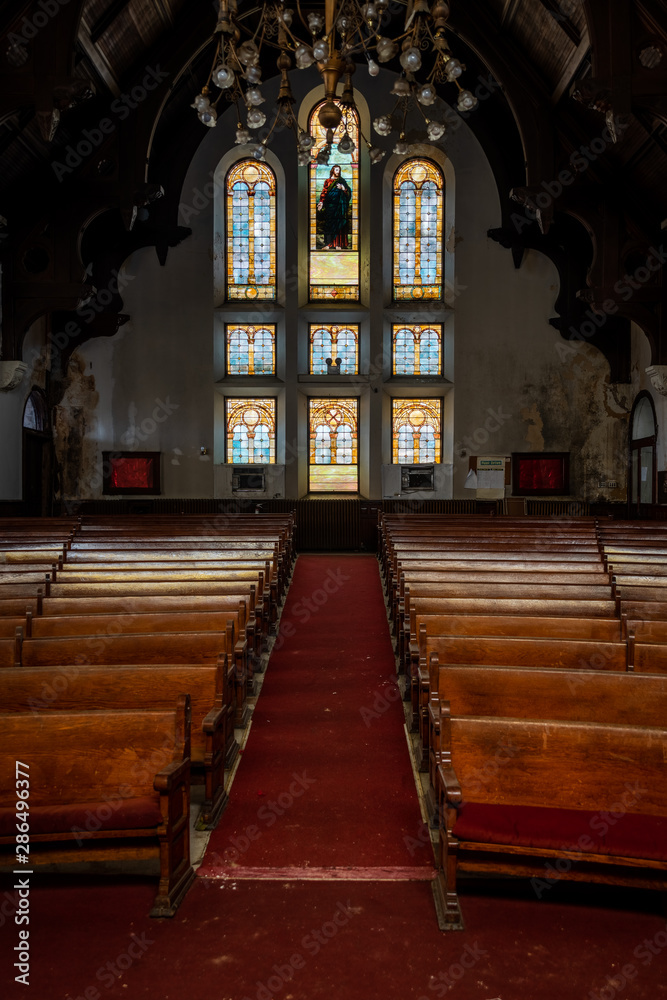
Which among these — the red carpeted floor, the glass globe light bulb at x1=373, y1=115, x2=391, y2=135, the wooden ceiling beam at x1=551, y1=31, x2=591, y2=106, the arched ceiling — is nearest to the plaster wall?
the arched ceiling

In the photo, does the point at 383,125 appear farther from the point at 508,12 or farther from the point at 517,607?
the point at 508,12

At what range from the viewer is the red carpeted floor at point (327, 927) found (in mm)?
2006

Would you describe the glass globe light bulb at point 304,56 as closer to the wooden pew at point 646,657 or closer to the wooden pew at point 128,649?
the wooden pew at point 128,649

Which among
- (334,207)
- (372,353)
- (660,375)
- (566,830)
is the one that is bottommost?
(566,830)

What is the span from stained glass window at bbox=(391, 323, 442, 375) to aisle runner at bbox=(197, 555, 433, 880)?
8827 mm

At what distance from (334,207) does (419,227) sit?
5.76 ft

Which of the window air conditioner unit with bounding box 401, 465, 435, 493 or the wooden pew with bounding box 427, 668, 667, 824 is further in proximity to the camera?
the window air conditioner unit with bounding box 401, 465, 435, 493

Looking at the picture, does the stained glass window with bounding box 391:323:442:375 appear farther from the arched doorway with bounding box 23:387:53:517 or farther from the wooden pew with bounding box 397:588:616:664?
Answer: the wooden pew with bounding box 397:588:616:664

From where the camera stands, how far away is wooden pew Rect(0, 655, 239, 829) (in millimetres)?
2963

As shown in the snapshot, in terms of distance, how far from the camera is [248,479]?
13492 millimetres

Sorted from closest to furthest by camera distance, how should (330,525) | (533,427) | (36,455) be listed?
(36,455), (330,525), (533,427)

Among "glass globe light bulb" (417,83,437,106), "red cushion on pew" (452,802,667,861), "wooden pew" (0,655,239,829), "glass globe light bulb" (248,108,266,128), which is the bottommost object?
"red cushion on pew" (452,802,667,861)

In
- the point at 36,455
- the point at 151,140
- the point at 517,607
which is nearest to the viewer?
the point at 517,607

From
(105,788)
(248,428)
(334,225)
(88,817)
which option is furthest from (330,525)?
(88,817)
